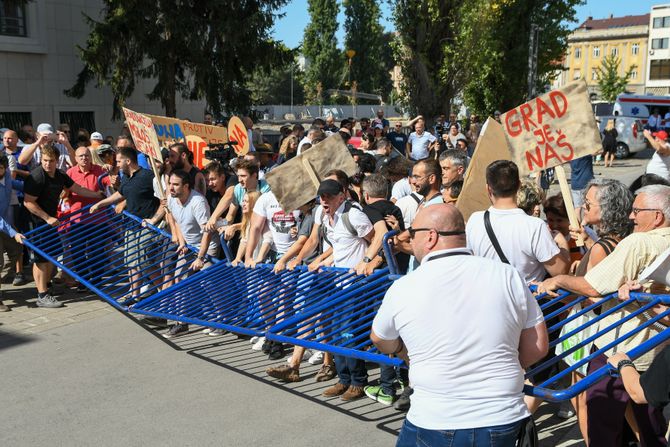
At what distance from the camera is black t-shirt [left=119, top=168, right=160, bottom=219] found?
28.0 feet

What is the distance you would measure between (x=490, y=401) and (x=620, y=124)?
29266mm

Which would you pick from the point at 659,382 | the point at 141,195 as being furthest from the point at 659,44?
the point at 659,382

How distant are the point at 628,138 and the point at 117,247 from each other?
82.8 ft

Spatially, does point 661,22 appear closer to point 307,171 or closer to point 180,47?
point 180,47

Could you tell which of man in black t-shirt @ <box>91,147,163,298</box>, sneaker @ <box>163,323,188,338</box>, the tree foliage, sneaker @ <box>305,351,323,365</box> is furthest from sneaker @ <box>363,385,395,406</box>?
the tree foliage

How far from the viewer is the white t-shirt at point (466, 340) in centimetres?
276

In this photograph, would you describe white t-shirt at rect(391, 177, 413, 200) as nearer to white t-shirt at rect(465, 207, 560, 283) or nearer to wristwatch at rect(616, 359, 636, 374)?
white t-shirt at rect(465, 207, 560, 283)

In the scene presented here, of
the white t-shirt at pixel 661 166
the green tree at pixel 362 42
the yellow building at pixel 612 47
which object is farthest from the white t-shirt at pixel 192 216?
the yellow building at pixel 612 47

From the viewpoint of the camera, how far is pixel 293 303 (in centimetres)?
570

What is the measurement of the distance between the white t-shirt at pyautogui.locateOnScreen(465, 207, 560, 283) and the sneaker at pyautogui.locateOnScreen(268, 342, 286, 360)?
291 centimetres

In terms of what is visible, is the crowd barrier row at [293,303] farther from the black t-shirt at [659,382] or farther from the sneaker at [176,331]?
the sneaker at [176,331]

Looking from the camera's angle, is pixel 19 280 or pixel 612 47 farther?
pixel 612 47

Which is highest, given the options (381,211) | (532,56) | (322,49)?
(322,49)

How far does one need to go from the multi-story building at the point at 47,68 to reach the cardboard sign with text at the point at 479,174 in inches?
760
